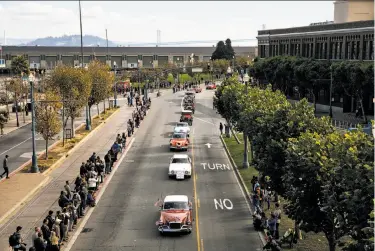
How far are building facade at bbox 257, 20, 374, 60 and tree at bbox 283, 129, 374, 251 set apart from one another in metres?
47.3

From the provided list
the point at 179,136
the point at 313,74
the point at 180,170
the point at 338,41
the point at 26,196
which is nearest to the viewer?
the point at 26,196

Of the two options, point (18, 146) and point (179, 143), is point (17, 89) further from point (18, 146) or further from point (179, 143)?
point (179, 143)

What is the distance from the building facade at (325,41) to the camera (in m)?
63.2

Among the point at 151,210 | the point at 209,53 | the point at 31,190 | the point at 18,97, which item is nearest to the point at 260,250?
the point at 151,210

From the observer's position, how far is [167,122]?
62.6 metres

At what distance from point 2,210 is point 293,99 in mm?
65416

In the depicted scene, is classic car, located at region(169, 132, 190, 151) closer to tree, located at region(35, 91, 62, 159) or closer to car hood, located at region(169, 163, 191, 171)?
car hood, located at region(169, 163, 191, 171)

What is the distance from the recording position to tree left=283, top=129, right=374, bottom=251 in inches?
528

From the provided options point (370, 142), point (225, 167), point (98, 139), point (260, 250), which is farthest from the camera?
point (98, 139)

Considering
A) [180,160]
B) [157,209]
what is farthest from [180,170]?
[157,209]

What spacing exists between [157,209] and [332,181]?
44.1 feet

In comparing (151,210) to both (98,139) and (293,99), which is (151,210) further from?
(293,99)

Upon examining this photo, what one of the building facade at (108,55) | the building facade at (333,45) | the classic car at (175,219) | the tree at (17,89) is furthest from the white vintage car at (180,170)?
the building facade at (108,55)

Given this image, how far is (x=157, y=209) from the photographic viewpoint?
27.1m
